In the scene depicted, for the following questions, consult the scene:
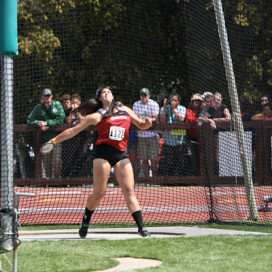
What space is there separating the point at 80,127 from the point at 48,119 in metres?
5.05

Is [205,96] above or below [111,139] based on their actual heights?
above

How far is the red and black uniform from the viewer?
8742 millimetres

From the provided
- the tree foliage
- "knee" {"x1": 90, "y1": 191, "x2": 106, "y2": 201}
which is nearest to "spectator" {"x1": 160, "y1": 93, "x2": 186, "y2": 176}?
the tree foliage

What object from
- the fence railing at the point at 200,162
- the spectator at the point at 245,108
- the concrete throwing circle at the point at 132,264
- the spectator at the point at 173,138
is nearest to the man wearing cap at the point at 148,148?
the spectator at the point at 173,138

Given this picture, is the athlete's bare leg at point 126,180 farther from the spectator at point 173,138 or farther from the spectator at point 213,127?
the spectator at point 173,138

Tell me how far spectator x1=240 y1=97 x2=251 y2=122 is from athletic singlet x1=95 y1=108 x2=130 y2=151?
361 cm

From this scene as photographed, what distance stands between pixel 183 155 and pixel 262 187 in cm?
195

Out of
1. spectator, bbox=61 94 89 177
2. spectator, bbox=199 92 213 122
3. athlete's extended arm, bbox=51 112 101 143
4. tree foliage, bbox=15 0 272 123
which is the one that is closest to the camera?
athlete's extended arm, bbox=51 112 101 143

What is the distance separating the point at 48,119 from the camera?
44.5 feet

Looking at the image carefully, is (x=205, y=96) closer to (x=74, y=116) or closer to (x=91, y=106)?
(x=91, y=106)

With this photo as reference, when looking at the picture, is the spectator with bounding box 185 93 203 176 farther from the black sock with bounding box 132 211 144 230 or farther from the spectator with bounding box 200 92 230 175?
the black sock with bounding box 132 211 144 230

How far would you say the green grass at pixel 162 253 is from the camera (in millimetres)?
6445

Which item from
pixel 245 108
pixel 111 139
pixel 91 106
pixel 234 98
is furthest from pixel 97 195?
pixel 245 108

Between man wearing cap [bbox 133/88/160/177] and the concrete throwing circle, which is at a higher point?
man wearing cap [bbox 133/88/160/177]
